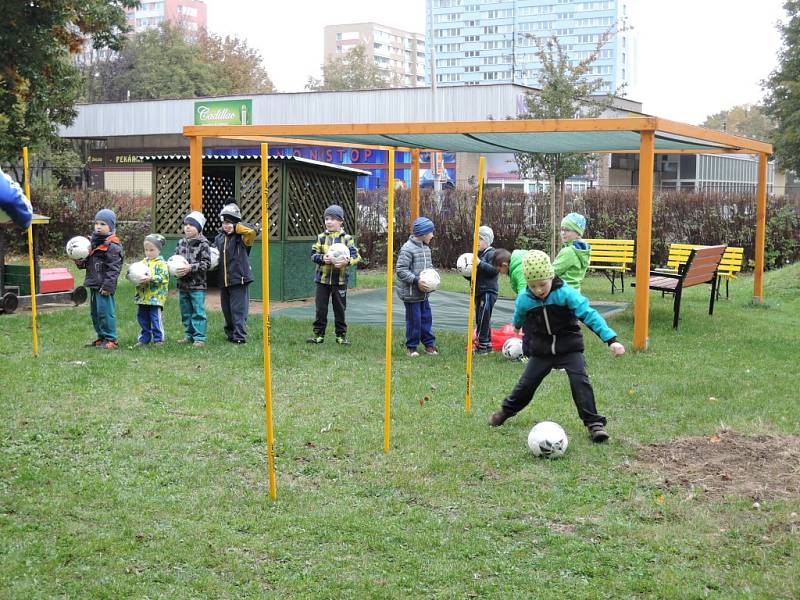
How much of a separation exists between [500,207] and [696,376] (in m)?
13.6

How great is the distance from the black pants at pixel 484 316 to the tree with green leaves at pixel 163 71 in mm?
57563

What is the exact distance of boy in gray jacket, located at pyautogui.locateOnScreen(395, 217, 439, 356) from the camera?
33.2 feet

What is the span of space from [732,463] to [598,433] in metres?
0.93

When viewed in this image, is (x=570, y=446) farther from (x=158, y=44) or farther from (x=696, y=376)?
(x=158, y=44)

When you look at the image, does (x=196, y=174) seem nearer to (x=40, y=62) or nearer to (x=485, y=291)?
(x=485, y=291)

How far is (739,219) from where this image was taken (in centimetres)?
2169

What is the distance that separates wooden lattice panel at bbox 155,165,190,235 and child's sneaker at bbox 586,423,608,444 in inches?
420

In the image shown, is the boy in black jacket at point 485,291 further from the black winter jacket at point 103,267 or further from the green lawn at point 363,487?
the black winter jacket at point 103,267

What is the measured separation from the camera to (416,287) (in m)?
10.1

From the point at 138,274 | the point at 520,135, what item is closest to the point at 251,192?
the point at 138,274

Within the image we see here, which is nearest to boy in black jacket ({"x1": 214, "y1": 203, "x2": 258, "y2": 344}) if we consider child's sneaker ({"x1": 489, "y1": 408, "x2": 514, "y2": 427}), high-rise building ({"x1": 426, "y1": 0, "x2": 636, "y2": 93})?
child's sneaker ({"x1": 489, "y1": 408, "x2": 514, "y2": 427})

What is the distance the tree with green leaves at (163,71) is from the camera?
66875mm

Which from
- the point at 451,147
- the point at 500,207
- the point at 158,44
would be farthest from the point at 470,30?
the point at 451,147

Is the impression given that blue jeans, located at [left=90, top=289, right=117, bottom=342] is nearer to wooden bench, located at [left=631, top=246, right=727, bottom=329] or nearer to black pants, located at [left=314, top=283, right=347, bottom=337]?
black pants, located at [left=314, top=283, right=347, bottom=337]
